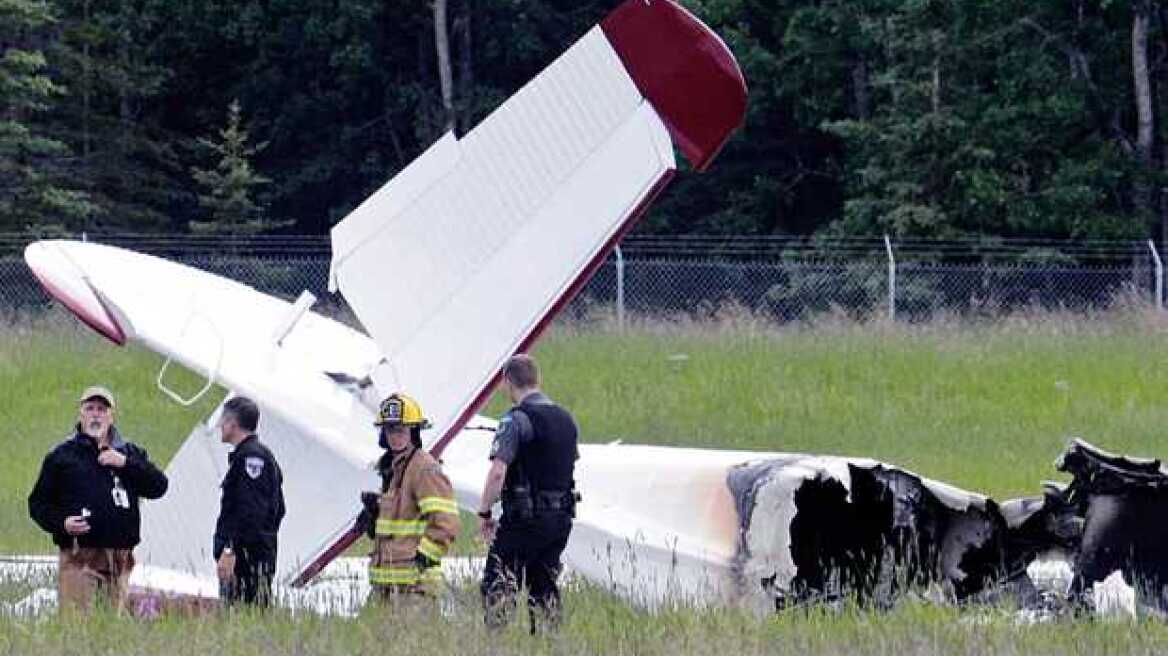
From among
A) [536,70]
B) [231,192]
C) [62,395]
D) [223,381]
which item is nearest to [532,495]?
[223,381]

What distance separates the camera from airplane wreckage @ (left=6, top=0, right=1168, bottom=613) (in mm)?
11930

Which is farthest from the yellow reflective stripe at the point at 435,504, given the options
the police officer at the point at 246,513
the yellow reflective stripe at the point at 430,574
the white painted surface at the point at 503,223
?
the white painted surface at the point at 503,223

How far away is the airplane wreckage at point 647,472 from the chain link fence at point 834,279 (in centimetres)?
1805

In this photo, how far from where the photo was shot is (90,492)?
11.6 m

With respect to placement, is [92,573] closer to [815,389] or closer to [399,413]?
[399,413]

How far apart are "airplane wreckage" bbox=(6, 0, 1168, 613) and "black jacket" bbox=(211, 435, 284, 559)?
63cm

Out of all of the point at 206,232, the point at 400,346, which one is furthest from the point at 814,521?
Answer: the point at 206,232

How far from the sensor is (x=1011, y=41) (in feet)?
130

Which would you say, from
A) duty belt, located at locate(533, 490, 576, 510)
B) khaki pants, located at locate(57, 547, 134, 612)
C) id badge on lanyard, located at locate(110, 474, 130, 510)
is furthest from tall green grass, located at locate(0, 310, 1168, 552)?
duty belt, located at locate(533, 490, 576, 510)

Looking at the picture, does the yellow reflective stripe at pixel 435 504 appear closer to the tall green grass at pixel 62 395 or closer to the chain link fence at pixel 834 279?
the tall green grass at pixel 62 395

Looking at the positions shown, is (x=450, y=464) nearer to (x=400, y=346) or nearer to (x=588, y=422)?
(x=400, y=346)

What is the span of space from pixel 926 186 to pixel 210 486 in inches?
1070

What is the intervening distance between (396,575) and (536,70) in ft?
123

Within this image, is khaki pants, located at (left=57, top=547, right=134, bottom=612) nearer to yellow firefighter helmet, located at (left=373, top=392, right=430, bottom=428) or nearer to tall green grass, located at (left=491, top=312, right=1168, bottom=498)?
yellow firefighter helmet, located at (left=373, top=392, right=430, bottom=428)
